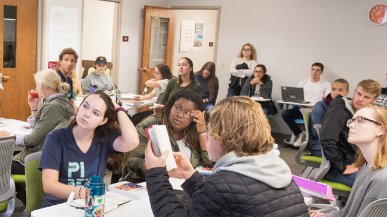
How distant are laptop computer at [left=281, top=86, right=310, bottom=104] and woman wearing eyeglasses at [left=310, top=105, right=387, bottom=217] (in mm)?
4167

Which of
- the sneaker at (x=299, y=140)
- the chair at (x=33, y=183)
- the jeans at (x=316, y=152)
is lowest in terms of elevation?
the sneaker at (x=299, y=140)

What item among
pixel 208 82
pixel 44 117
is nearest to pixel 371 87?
pixel 44 117

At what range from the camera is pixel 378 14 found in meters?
6.52

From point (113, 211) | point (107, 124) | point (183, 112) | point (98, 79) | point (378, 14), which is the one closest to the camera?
point (113, 211)

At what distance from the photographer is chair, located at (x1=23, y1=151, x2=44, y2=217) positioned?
204 cm

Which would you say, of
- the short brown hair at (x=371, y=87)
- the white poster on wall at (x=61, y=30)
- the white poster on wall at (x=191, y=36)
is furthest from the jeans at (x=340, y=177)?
the white poster on wall at (x=191, y=36)

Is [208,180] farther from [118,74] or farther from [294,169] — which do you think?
[118,74]

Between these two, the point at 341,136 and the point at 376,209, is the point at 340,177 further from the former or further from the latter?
the point at 376,209

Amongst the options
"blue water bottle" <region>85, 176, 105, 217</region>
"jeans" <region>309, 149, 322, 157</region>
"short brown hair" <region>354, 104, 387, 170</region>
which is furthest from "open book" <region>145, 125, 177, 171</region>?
"jeans" <region>309, 149, 322, 157</region>

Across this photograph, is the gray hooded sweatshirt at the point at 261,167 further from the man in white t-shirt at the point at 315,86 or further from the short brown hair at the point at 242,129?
the man in white t-shirt at the point at 315,86

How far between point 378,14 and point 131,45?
14.9 feet

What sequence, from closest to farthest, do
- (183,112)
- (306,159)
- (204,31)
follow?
(183,112) → (306,159) → (204,31)

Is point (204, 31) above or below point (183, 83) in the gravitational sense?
above

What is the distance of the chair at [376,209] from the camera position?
1.83m
